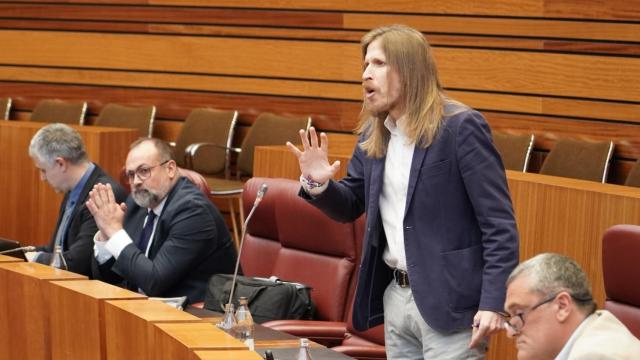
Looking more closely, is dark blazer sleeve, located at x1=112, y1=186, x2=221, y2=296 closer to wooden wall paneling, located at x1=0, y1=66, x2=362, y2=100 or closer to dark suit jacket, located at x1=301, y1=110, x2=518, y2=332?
dark suit jacket, located at x1=301, y1=110, x2=518, y2=332

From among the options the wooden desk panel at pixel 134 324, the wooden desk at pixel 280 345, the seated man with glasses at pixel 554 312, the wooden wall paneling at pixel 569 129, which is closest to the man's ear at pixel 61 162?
the wooden desk at pixel 280 345

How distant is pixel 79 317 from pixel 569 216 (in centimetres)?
163

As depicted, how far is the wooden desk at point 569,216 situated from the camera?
343 centimetres

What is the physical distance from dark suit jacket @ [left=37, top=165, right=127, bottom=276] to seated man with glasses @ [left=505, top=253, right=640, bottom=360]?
7.84ft

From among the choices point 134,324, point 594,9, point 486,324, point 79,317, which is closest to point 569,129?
point 594,9

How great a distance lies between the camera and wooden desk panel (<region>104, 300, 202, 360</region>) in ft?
7.86

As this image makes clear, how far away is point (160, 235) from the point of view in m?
3.83

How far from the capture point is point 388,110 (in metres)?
2.68

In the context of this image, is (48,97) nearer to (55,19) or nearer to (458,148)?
(55,19)

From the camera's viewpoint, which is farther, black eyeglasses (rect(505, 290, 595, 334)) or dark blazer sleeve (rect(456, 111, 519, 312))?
dark blazer sleeve (rect(456, 111, 519, 312))

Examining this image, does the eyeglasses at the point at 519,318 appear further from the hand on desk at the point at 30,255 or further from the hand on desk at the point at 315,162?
the hand on desk at the point at 30,255

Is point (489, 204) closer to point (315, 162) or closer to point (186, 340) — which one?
point (315, 162)

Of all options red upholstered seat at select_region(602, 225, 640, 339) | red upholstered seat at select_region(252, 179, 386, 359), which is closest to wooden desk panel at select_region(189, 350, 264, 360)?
red upholstered seat at select_region(602, 225, 640, 339)

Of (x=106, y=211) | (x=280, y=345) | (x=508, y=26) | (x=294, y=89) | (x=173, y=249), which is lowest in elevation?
(x=280, y=345)
